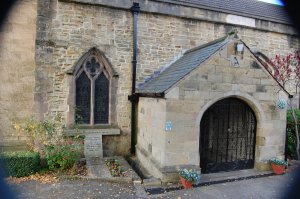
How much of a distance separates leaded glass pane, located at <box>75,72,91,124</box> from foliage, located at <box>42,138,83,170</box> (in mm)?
1252

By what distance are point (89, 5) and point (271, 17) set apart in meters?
9.01

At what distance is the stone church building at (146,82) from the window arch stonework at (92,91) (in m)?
0.04

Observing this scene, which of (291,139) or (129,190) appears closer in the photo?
(129,190)

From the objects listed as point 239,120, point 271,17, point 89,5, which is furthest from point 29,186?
point 271,17

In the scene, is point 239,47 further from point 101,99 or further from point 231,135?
point 101,99

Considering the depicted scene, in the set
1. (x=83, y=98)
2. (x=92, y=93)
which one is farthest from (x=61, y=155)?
(x=92, y=93)

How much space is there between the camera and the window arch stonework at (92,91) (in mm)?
8305

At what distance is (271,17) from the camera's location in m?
11.6

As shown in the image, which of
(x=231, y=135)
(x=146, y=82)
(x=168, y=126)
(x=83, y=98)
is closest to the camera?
(x=168, y=126)

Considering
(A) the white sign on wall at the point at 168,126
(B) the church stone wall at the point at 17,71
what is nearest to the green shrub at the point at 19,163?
(B) the church stone wall at the point at 17,71

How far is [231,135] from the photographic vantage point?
8.39m

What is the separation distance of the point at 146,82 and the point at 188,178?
4.45 meters

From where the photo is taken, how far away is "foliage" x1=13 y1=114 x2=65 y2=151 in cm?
760

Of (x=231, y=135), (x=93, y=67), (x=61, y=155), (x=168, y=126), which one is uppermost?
(x=93, y=67)
